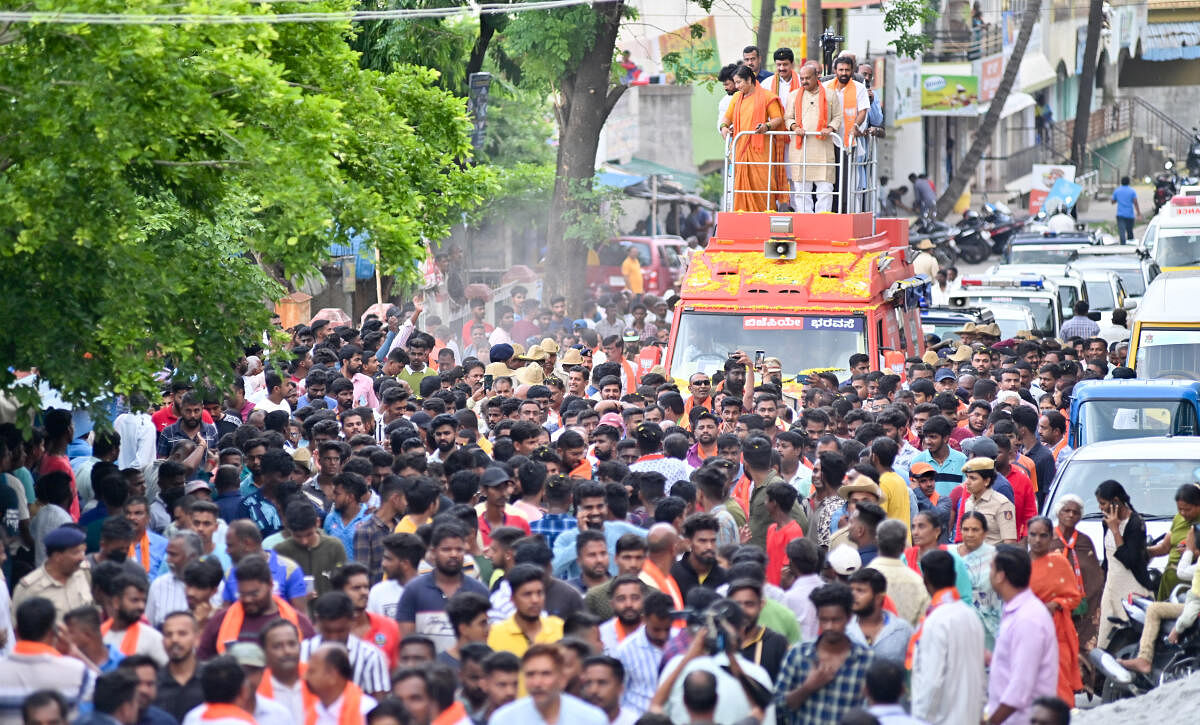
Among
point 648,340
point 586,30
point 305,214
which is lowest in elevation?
point 648,340

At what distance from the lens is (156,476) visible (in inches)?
409

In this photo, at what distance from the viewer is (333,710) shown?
21.2 ft

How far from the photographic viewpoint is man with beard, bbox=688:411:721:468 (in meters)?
11.3

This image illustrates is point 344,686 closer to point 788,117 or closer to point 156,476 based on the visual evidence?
point 156,476

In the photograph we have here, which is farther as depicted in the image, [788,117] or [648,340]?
[648,340]

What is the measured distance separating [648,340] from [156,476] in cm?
1013

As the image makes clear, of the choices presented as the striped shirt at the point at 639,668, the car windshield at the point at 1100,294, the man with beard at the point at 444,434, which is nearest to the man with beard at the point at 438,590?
the striped shirt at the point at 639,668

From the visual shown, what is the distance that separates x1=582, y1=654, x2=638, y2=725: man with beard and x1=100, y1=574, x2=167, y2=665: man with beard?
187 centimetres

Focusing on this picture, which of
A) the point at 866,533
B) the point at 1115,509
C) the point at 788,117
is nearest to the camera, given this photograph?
the point at 866,533

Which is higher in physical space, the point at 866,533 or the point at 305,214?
the point at 305,214

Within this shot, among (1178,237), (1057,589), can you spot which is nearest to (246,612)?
(1057,589)

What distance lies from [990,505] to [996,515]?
2.5 inches

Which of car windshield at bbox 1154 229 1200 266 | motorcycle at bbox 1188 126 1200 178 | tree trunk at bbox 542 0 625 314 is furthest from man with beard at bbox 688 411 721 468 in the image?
motorcycle at bbox 1188 126 1200 178

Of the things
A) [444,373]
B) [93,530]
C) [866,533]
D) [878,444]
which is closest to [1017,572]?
[866,533]
